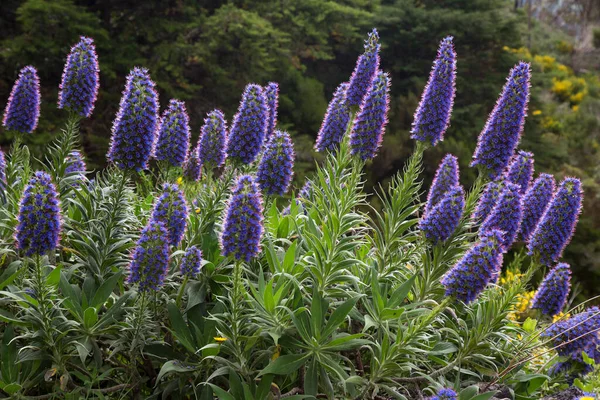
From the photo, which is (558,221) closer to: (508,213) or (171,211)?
(508,213)

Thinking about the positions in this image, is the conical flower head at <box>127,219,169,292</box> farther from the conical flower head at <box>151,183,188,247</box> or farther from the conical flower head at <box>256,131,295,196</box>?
the conical flower head at <box>256,131,295,196</box>

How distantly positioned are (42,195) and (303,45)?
42.8ft

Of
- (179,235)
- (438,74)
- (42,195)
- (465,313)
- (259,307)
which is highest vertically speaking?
(438,74)

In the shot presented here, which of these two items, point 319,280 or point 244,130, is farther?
point 244,130

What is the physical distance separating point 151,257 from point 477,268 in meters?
1.58

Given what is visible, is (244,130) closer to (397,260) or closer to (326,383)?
(397,260)

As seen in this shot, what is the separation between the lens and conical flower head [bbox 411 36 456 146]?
3.88 metres

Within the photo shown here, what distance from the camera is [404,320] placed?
11.4ft

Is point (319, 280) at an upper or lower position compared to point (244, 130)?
lower

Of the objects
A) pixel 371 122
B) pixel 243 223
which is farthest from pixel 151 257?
pixel 371 122

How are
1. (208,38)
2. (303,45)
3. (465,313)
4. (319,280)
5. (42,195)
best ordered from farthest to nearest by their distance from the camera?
(303,45)
(208,38)
(465,313)
(319,280)
(42,195)

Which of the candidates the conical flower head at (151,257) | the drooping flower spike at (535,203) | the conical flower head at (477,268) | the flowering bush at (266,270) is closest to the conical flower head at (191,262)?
the flowering bush at (266,270)

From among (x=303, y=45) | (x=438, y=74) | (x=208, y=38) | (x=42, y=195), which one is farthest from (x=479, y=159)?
(x=303, y=45)

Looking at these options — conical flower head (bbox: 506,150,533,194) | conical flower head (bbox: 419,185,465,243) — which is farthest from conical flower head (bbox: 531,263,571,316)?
conical flower head (bbox: 419,185,465,243)
